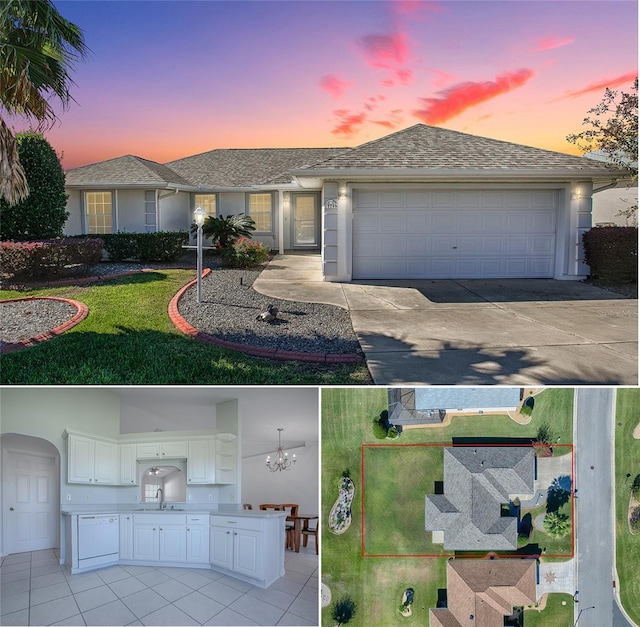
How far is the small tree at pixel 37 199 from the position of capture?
5.11m

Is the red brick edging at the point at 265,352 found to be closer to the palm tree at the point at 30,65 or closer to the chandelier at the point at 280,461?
the palm tree at the point at 30,65

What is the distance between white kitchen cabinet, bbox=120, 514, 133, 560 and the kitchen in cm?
1

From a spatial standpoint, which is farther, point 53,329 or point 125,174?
point 125,174

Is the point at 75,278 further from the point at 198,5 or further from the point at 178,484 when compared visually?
the point at 178,484

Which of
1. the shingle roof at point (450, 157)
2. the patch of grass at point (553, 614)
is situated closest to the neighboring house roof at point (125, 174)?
the shingle roof at point (450, 157)

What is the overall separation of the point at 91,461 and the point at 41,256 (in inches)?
117

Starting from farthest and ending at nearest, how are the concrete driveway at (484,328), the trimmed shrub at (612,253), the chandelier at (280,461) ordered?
1. the chandelier at (280,461)
2. the trimmed shrub at (612,253)
3. the concrete driveway at (484,328)

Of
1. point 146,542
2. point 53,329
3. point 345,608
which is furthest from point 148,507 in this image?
point 345,608

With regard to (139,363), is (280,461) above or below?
below

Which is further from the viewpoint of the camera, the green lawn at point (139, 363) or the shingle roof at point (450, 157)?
the shingle roof at point (450, 157)

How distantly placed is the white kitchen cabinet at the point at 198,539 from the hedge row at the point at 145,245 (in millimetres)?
3431

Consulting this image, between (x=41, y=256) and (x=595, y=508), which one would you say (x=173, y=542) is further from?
(x=595, y=508)

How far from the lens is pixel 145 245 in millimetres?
6066

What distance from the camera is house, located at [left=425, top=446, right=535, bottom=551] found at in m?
3.88
